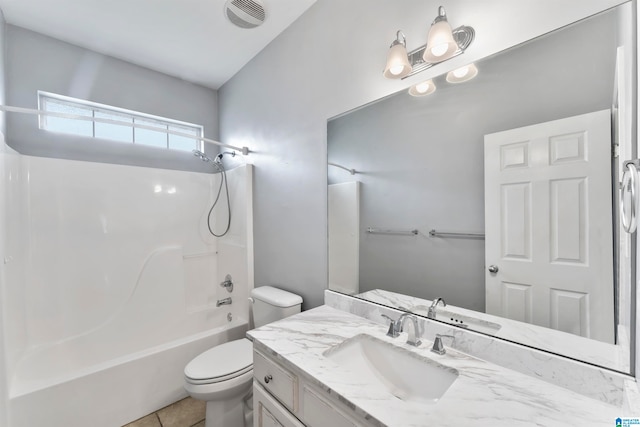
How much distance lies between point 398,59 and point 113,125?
2510 mm

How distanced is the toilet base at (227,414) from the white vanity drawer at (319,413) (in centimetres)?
92

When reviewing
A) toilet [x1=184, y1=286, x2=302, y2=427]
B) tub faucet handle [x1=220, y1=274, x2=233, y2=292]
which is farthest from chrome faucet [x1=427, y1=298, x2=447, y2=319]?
tub faucet handle [x1=220, y1=274, x2=233, y2=292]

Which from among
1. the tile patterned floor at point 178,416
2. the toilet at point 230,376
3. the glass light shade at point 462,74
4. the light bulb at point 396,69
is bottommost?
the tile patterned floor at point 178,416

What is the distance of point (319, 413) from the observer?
861mm

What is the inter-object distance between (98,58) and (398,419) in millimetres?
3162

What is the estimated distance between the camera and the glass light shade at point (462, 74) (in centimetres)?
103

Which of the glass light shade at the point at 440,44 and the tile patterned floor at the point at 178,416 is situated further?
the tile patterned floor at the point at 178,416

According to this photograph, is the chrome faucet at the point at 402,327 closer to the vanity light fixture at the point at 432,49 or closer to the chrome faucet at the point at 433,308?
the chrome faucet at the point at 433,308

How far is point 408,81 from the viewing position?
1.25m

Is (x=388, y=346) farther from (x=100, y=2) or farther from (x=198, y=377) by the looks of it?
(x=100, y=2)

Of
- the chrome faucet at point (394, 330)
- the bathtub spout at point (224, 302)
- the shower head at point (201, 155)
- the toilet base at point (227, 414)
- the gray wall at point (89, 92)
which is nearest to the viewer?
the chrome faucet at point (394, 330)

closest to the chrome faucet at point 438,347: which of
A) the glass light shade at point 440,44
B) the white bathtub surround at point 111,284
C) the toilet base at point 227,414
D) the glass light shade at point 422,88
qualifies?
the glass light shade at point 422,88

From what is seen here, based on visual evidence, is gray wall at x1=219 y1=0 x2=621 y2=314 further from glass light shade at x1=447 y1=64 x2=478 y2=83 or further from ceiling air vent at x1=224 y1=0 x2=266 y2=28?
ceiling air vent at x1=224 y1=0 x2=266 y2=28

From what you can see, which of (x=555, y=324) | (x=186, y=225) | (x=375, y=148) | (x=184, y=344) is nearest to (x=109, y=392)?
(x=184, y=344)
